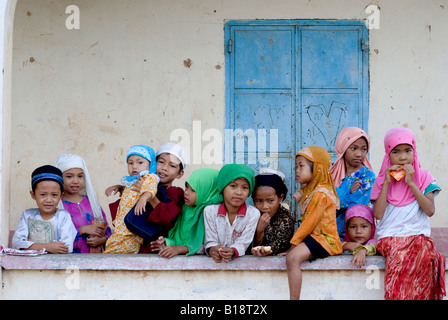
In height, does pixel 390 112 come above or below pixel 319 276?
above

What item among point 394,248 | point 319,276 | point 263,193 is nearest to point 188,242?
point 263,193

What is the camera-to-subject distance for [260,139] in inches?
235

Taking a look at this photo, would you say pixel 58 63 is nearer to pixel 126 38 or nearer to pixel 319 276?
pixel 126 38

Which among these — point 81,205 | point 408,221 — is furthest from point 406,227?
point 81,205

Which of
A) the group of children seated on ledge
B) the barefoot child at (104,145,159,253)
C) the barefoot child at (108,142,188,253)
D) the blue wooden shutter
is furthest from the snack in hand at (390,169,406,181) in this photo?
the blue wooden shutter

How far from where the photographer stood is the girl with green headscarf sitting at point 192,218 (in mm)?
4305

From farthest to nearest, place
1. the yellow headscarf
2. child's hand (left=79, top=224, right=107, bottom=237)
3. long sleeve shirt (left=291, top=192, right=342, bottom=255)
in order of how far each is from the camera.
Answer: child's hand (left=79, top=224, right=107, bottom=237)
the yellow headscarf
long sleeve shirt (left=291, top=192, right=342, bottom=255)

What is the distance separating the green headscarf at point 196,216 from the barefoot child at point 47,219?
0.70m

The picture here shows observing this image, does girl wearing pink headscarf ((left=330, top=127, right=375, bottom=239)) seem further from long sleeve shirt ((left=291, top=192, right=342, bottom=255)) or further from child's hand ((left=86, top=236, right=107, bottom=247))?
child's hand ((left=86, top=236, right=107, bottom=247))

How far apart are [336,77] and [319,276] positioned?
7.64ft

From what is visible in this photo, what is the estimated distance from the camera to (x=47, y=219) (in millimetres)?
4426

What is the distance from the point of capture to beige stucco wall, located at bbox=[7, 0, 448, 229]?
5.99 m

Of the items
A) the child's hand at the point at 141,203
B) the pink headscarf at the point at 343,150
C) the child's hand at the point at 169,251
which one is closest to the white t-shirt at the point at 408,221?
the pink headscarf at the point at 343,150

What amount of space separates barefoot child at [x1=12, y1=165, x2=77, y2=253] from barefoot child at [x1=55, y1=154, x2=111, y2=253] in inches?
8.3
